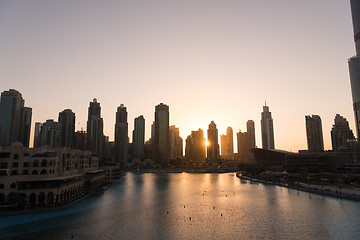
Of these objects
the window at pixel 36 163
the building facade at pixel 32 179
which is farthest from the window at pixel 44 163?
the window at pixel 36 163

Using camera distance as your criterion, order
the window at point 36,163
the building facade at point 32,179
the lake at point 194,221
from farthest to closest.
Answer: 1. the window at point 36,163
2. the building facade at point 32,179
3. the lake at point 194,221

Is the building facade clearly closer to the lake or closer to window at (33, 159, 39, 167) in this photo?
window at (33, 159, 39, 167)

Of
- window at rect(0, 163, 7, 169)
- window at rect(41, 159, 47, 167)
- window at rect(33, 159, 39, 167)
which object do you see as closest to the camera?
window at rect(0, 163, 7, 169)

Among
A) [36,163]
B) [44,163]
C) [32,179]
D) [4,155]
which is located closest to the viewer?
[4,155]

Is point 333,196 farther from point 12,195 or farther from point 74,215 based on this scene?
point 12,195

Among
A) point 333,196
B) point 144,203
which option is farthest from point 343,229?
point 144,203

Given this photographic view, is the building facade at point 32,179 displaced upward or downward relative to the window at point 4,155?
downward

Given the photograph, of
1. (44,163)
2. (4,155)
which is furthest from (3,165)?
(44,163)

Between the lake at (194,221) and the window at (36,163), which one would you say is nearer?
the lake at (194,221)

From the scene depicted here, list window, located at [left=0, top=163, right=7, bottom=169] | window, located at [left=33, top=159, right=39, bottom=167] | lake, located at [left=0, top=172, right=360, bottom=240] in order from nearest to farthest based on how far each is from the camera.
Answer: lake, located at [left=0, top=172, right=360, bottom=240]
window, located at [left=0, top=163, right=7, bottom=169]
window, located at [left=33, top=159, right=39, bottom=167]

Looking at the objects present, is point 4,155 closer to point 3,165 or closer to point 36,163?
point 3,165

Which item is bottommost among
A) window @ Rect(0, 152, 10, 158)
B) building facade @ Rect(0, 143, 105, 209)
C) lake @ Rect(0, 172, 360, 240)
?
lake @ Rect(0, 172, 360, 240)

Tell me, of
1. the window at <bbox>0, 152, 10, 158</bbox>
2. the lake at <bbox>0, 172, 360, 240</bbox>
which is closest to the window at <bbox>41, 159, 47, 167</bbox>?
the window at <bbox>0, 152, 10, 158</bbox>

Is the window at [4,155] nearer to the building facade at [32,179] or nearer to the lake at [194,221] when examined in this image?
the building facade at [32,179]
